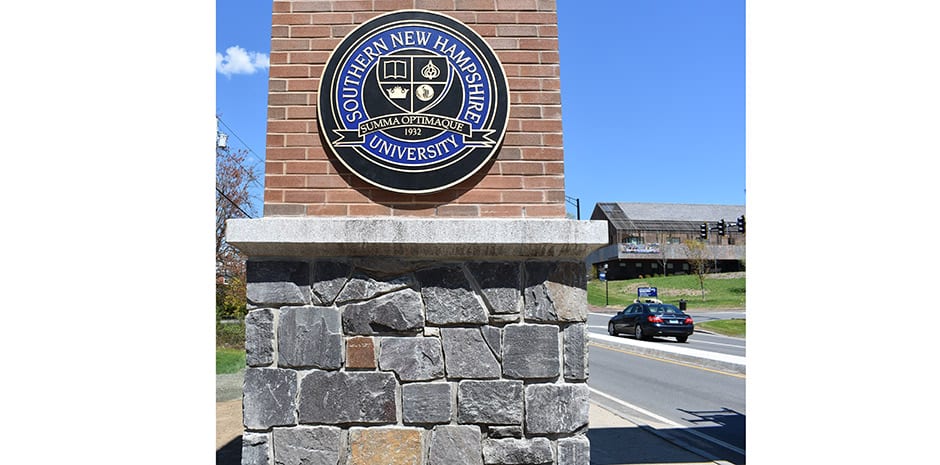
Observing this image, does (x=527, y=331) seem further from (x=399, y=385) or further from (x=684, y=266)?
(x=684, y=266)

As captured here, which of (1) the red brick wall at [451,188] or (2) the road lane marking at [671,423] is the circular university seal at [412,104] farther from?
(2) the road lane marking at [671,423]

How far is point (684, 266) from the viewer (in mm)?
53594

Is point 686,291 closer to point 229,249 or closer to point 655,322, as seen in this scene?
point 655,322

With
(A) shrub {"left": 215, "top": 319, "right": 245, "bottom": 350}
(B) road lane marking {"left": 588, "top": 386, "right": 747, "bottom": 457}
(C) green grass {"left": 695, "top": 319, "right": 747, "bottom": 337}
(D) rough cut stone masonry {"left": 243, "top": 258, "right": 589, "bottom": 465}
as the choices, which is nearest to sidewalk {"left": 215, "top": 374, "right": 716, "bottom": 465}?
(B) road lane marking {"left": 588, "top": 386, "right": 747, "bottom": 457}

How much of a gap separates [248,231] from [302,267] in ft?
1.09

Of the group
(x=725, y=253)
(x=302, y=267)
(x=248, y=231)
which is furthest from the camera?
(x=725, y=253)

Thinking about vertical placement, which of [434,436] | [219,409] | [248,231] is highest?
[248,231]

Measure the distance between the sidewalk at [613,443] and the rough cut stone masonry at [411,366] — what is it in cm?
317

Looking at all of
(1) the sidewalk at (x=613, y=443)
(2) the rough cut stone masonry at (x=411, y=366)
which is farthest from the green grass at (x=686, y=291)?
(2) the rough cut stone masonry at (x=411, y=366)

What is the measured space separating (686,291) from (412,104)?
42959mm

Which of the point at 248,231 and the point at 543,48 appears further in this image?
the point at 543,48

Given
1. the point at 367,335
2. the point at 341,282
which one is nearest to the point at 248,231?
the point at 341,282

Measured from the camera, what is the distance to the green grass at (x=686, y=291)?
3716 cm

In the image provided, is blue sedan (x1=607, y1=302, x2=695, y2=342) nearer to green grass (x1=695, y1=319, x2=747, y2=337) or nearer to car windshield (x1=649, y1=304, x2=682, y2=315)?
car windshield (x1=649, y1=304, x2=682, y2=315)
